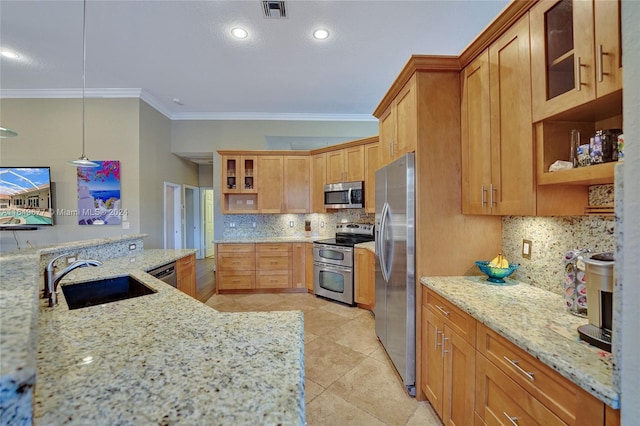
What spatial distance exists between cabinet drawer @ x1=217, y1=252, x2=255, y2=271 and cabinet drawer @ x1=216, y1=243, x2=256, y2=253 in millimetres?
52

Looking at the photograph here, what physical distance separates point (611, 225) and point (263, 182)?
4.13 meters

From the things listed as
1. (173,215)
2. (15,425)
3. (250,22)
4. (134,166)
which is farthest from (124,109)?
(15,425)

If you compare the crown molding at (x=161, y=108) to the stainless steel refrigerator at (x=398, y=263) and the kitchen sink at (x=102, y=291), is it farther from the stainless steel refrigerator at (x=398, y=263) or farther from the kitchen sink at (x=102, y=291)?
the kitchen sink at (x=102, y=291)

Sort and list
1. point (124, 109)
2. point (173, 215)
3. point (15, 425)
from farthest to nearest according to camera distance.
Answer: point (173, 215), point (124, 109), point (15, 425)

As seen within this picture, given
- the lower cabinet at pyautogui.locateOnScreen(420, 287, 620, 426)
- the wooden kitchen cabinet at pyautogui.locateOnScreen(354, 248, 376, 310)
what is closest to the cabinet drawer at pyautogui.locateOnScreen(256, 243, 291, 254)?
the wooden kitchen cabinet at pyautogui.locateOnScreen(354, 248, 376, 310)

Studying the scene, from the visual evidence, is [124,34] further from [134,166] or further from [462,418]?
[462,418]

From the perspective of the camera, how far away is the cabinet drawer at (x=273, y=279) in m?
4.26

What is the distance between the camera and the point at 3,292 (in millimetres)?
746

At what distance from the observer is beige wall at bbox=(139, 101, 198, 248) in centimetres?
409

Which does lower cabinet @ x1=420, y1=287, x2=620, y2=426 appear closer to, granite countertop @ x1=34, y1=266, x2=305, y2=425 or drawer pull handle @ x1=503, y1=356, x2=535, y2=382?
drawer pull handle @ x1=503, y1=356, x2=535, y2=382

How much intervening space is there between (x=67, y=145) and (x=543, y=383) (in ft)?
19.1

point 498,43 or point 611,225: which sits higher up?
point 498,43

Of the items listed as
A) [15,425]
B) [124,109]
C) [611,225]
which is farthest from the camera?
[124,109]

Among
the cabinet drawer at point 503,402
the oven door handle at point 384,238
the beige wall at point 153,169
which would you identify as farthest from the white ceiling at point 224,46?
the cabinet drawer at point 503,402
